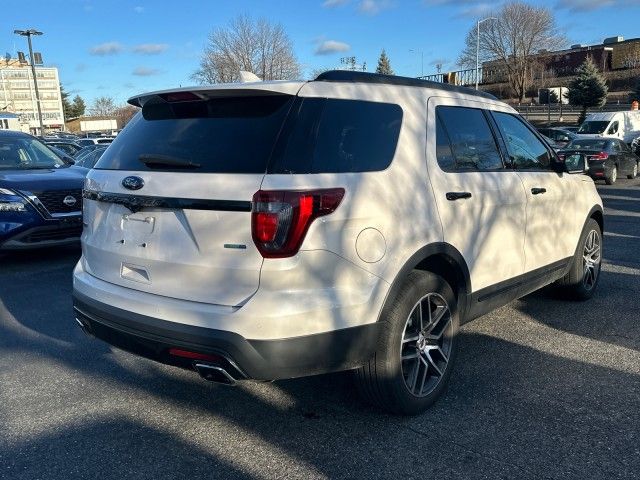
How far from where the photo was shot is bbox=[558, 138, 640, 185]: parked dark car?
55.9 ft

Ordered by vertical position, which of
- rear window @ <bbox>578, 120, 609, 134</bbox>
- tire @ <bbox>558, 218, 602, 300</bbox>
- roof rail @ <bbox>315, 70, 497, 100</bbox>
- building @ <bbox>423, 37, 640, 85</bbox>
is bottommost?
tire @ <bbox>558, 218, 602, 300</bbox>

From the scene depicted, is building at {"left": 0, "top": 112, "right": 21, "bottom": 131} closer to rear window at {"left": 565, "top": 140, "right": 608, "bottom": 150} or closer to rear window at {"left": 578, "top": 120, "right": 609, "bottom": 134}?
rear window at {"left": 578, "top": 120, "right": 609, "bottom": 134}

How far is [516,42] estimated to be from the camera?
7056cm

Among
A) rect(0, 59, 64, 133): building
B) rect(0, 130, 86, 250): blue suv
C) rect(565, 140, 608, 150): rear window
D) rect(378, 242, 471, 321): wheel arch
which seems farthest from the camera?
rect(0, 59, 64, 133): building

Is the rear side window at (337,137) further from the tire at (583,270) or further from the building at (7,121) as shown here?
the building at (7,121)

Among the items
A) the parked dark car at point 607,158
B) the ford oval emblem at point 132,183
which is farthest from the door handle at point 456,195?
the parked dark car at point 607,158

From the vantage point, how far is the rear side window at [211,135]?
2758mm

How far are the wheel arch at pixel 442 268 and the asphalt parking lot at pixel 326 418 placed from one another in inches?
24.6

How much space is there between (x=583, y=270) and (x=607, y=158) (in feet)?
45.1

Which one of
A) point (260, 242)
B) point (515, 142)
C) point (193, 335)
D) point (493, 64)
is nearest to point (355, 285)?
point (260, 242)

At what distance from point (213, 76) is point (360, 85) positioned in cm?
4308

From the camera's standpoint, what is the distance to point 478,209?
3641 mm

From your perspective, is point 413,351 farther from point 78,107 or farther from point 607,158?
point 78,107

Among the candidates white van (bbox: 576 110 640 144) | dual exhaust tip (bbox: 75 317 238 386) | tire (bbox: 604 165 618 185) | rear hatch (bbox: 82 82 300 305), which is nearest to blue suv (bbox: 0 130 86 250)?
rear hatch (bbox: 82 82 300 305)
